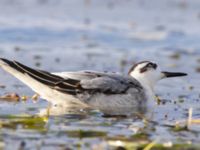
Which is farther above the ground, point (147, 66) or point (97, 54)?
point (97, 54)

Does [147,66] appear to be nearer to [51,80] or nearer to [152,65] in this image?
[152,65]

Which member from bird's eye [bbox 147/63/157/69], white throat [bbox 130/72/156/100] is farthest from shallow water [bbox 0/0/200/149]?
bird's eye [bbox 147/63/157/69]

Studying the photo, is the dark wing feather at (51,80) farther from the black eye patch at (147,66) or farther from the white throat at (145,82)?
the black eye patch at (147,66)

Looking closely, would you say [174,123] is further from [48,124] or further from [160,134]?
[48,124]

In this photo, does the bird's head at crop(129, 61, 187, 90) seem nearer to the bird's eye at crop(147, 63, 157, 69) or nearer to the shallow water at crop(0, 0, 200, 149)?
the bird's eye at crop(147, 63, 157, 69)

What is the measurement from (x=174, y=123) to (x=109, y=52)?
811cm

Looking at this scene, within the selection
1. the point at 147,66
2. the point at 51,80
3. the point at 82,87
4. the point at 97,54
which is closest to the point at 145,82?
the point at 147,66

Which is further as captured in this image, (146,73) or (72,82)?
(146,73)

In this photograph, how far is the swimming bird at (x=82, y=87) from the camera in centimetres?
1211

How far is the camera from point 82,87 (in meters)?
12.1

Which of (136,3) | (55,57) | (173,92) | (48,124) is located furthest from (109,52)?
(48,124)

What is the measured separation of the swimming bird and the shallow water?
0.34 metres

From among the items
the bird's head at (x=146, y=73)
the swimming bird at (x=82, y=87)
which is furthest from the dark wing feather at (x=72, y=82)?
the bird's head at (x=146, y=73)

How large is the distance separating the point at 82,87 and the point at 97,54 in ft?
20.7
